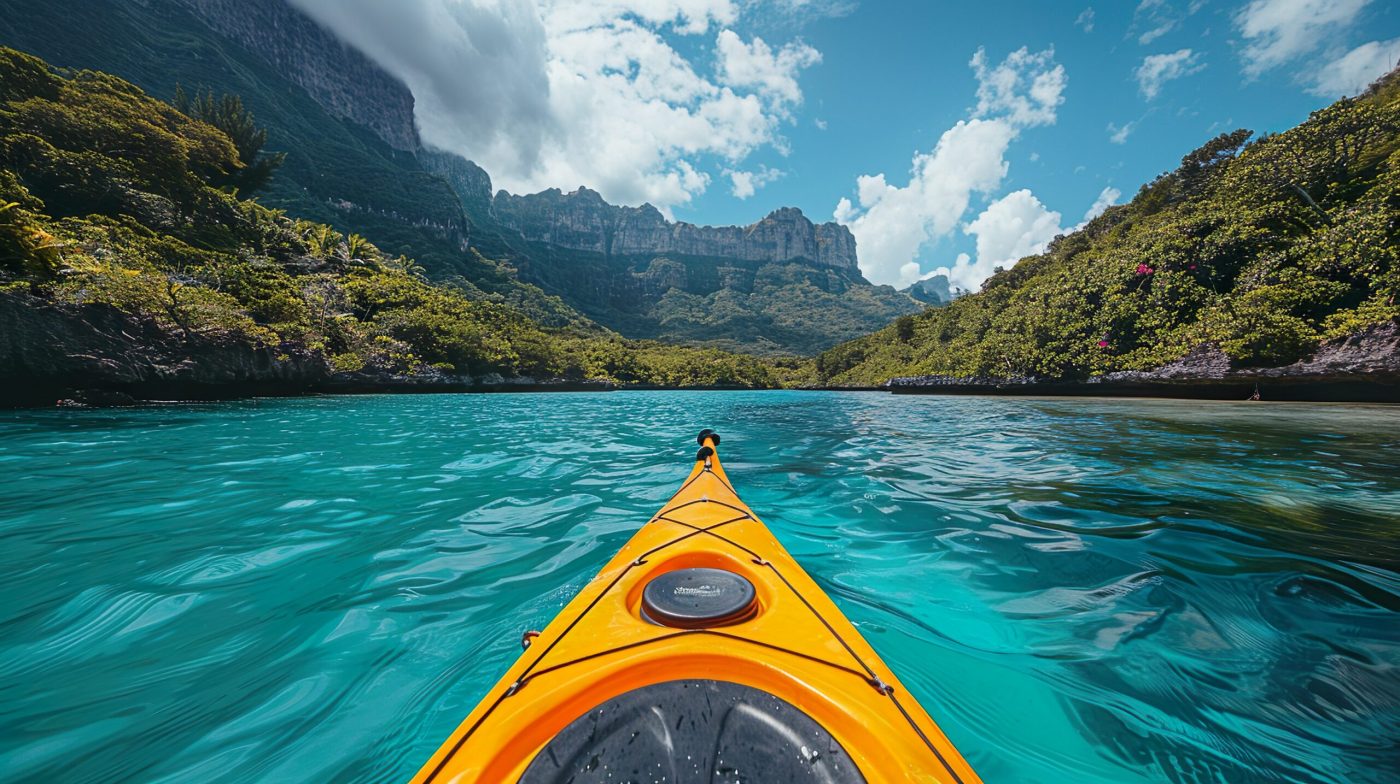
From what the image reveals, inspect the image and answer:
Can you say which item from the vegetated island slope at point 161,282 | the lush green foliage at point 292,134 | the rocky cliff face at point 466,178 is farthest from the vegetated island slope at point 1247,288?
the rocky cliff face at point 466,178

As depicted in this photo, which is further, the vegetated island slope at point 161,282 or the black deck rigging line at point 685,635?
the vegetated island slope at point 161,282

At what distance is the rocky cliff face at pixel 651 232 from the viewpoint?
18475 centimetres

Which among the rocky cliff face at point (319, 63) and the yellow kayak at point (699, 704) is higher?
the rocky cliff face at point (319, 63)

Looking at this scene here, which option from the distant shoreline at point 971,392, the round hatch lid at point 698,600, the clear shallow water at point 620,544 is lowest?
the clear shallow water at point 620,544

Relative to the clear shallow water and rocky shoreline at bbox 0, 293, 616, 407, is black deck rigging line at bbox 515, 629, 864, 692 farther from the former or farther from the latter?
rocky shoreline at bbox 0, 293, 616, 407

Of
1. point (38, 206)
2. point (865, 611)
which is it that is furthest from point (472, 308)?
point (865, 611)

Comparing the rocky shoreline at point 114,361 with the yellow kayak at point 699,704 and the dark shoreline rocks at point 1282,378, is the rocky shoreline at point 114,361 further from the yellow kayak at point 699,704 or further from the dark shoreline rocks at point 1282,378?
the dark shoreline rocks at point 1282,378

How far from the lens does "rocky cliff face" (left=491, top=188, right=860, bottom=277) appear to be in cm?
18475

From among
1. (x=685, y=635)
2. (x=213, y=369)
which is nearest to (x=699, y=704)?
(x=685, y=635)

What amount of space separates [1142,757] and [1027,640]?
0.84 metres

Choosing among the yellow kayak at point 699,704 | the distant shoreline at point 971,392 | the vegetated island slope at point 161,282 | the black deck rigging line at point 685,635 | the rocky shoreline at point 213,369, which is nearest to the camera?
the yellow kayak at point 699,704

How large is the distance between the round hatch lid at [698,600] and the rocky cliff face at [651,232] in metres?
194

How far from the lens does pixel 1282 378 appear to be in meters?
17.1

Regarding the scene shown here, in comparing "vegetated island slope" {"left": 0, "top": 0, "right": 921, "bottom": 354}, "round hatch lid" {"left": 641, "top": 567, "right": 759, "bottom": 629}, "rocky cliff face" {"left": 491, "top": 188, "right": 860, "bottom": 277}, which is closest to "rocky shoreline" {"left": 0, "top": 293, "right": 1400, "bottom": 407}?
"round hatch lid" {"left": 641, "top": 567, "right": 759, "bottom": 629}
